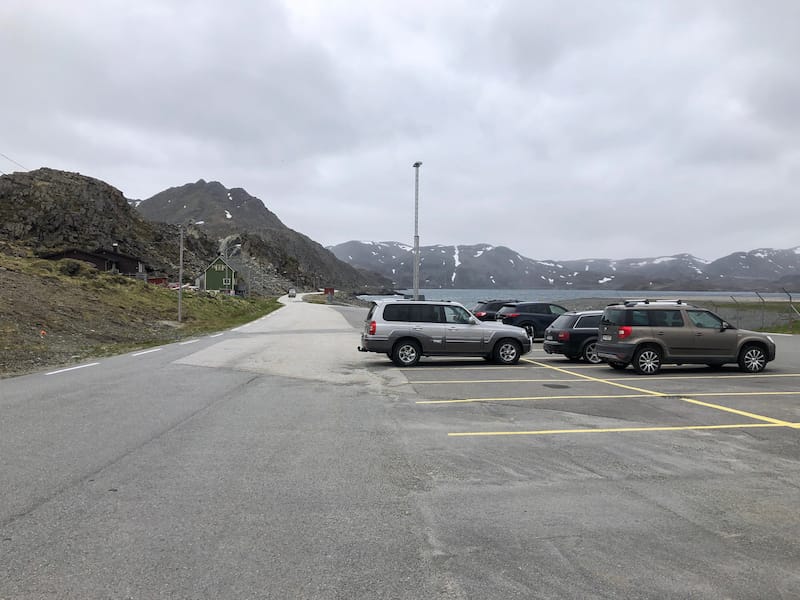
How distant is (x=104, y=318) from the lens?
2706 centimetres

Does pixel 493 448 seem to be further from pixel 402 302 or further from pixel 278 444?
pixel 402 302

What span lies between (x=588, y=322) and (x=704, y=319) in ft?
11.5

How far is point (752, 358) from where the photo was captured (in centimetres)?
1357

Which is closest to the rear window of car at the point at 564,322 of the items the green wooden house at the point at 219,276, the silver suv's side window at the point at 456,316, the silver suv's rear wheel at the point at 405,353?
the silver suv's side window at the point at 456,316

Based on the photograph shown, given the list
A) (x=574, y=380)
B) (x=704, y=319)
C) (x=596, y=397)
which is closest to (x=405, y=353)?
(x=574, y=380)

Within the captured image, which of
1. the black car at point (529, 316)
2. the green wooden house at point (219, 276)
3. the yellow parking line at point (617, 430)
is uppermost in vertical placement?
the green wooden house at point (219, 276)

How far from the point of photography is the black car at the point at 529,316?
919 inches

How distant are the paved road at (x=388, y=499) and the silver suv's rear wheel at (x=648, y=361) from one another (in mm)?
3867

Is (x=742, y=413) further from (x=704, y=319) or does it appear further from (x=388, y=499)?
(x=388, y=499)

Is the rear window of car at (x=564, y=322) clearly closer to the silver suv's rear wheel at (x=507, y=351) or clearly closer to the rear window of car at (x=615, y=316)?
the silver suv's rear wheel at (x=507, y=351)

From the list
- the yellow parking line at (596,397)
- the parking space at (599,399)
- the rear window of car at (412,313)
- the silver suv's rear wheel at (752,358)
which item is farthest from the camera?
the rear window of car at (412,313)

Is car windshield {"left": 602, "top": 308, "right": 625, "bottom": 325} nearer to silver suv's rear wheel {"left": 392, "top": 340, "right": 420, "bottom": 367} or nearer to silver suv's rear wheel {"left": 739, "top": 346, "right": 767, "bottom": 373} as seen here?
silver suv's rear wheel {"left": 739, "top": 346, "right": 767, "bottom": 373}

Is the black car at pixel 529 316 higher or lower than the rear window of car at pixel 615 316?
lower

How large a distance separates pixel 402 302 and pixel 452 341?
1.74 meters
